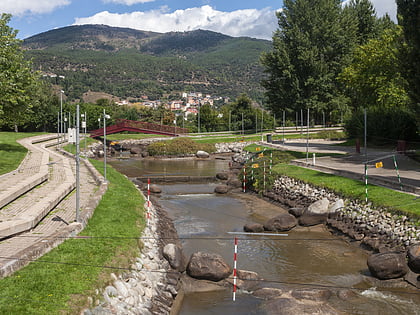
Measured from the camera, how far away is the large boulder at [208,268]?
1317 cm

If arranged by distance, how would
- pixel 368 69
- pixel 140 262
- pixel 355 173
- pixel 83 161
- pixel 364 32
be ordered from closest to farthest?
pixel 140 262
pixel 355 173
pixel 83 161
pixel 368 69
pixel 364 32

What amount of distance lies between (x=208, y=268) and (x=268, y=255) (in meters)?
3.66

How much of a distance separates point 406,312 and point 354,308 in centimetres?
134

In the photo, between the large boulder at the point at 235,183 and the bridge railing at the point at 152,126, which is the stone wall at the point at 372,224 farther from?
the bridge railing at the point at 152,126

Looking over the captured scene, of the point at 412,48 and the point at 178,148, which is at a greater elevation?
the point at 412,48

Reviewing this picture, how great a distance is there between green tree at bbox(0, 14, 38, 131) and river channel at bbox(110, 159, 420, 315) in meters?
12.5

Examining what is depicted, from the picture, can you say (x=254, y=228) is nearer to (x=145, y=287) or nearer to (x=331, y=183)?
(x=331, y=183)

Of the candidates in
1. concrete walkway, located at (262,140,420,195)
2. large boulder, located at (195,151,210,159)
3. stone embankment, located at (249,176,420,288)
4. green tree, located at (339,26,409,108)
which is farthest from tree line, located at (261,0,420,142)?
stone embankment, located at (249,176,420,288)

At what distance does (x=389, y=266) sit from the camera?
13.3 metres

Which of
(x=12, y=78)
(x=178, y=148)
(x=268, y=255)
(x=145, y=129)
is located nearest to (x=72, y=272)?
(x=268, y=255)

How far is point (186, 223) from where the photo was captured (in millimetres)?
21188

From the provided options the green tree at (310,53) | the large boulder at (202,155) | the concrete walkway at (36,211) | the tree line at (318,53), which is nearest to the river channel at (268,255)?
the concrete walkway at (36,211)

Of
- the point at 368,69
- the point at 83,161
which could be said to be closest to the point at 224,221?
the point at 83,161

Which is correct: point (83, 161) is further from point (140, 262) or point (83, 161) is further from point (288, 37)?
point (288, 37)
